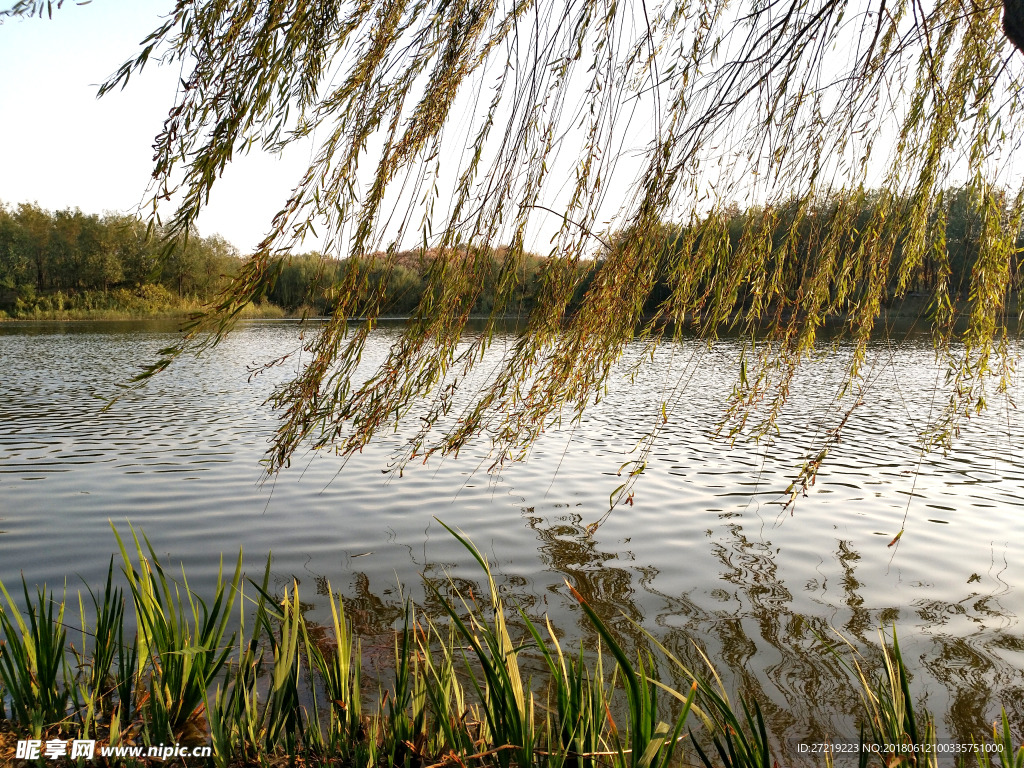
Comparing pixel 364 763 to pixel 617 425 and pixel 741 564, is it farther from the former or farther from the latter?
pixel 617 425

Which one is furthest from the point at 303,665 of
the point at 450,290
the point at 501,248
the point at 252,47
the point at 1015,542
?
the point at 1015,542

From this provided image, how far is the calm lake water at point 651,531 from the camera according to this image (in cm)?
412

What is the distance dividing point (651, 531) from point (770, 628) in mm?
1887

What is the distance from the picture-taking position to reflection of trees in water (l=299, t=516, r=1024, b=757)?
11.3ft

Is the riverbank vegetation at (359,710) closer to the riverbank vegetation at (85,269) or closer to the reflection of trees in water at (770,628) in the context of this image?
the reflection of trees in water at (770,628)

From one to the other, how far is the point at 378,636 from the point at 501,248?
2.28m

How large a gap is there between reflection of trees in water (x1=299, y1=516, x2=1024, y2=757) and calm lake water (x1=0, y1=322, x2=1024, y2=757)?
2cm

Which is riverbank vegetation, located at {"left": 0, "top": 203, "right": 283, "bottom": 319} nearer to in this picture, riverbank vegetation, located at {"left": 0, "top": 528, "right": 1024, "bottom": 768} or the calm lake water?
the calm lake water

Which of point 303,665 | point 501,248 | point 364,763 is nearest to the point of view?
point 364,763

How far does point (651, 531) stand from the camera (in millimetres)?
6137

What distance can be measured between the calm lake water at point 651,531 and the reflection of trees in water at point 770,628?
2 centimetres

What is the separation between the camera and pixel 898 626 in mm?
4316
